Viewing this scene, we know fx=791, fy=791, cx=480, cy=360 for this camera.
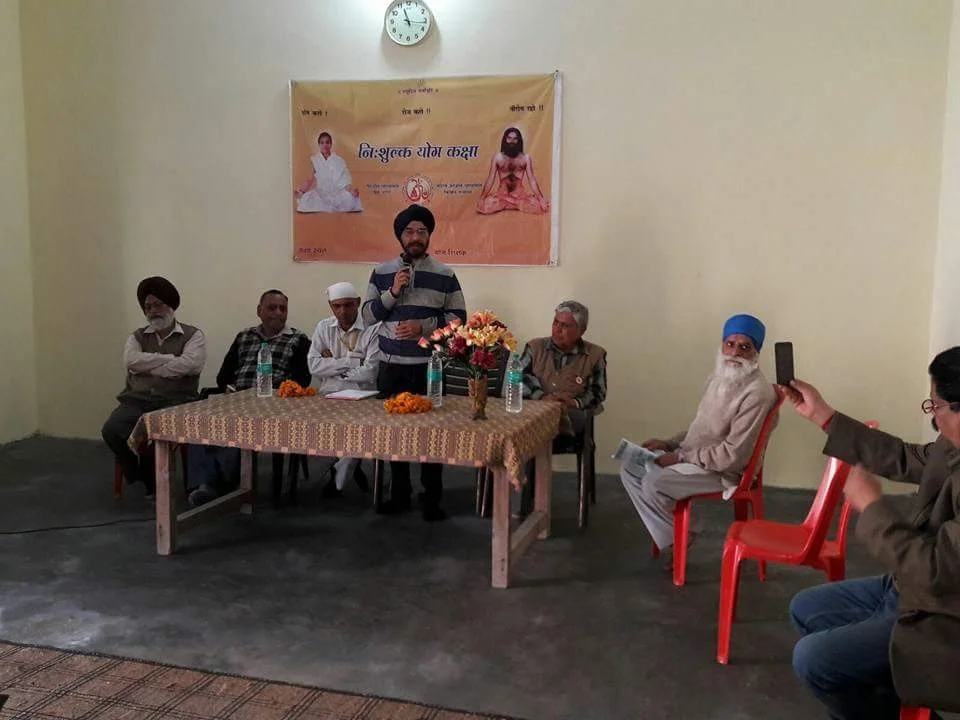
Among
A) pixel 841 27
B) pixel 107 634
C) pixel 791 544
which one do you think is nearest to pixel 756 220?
pixel 841 27

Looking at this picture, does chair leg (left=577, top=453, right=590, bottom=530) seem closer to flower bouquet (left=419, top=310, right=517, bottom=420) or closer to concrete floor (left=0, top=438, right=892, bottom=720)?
concrete floor (left=0, top=438, right=892, bottom=720)

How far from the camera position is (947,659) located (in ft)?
5.44

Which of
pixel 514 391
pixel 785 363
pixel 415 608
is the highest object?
pixel 785 363

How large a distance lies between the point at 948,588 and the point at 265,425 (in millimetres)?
2468

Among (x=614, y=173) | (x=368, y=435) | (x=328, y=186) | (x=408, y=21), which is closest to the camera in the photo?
(x=368, y=435)

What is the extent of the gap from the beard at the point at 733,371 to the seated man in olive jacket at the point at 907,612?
1.26 metres

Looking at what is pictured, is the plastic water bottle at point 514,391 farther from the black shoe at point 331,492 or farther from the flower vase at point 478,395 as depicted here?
the black shoe at point 331,492

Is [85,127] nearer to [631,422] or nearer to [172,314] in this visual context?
[172,314]

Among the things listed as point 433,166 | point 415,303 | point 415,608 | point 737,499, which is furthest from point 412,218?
point 737,499

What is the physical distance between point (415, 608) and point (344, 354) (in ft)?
6.09

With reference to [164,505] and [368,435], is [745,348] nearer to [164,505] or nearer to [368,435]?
[368,435]

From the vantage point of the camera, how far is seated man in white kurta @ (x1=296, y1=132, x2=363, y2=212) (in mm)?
5258

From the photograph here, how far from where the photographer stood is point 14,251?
225 inches

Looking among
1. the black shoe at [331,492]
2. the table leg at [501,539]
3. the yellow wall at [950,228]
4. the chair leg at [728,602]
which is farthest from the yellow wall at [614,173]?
the chair leg at [728,602]
